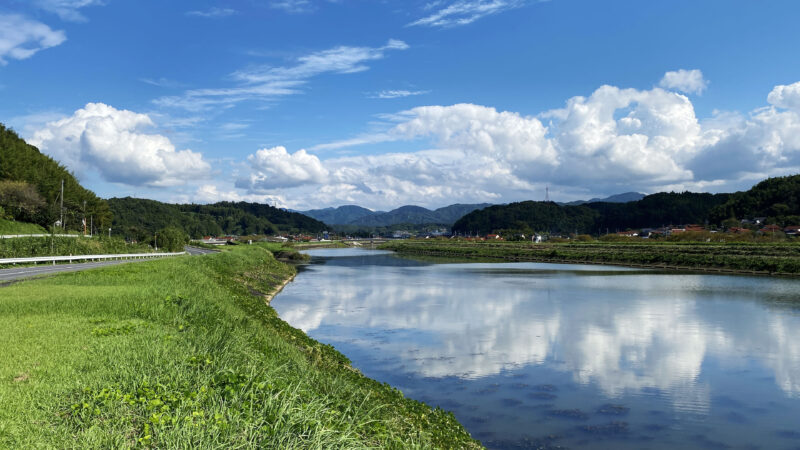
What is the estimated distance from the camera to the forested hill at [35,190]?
72.1 metres

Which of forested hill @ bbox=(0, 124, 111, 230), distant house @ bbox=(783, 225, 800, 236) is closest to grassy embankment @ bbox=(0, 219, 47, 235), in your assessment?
forested hill @ bbox=(0, 124, 111, 230)

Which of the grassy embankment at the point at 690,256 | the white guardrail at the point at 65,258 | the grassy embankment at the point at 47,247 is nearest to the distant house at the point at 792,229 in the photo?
the grassy embankment at the point at 690,256

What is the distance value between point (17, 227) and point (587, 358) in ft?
253

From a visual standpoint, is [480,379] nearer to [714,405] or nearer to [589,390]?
[589,390]

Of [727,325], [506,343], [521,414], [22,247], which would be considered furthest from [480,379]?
[22,247]

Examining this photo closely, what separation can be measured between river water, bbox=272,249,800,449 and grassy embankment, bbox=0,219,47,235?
4789cm

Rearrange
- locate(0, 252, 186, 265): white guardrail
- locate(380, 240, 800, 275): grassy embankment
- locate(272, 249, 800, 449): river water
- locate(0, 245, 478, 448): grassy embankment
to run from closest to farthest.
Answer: locate(0, 245, 478, 448): grassy embankment → locate(272, 249, 800, 449): river water → locate(0, 252, 186, 265): white guardrail → locate(380, 240, 800, 275): grassy embankment

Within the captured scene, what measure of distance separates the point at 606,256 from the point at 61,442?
87.5 m

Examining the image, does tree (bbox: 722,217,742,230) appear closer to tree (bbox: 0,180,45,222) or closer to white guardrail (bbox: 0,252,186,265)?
white guardrail (bbox: 0,252,186,265)

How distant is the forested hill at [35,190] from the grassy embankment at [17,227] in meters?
1.34

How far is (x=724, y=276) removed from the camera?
189 feet

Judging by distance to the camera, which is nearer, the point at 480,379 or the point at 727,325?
the point at 480,379

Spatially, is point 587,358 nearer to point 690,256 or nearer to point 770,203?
point 690,256

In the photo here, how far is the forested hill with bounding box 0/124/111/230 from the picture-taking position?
72062mm
